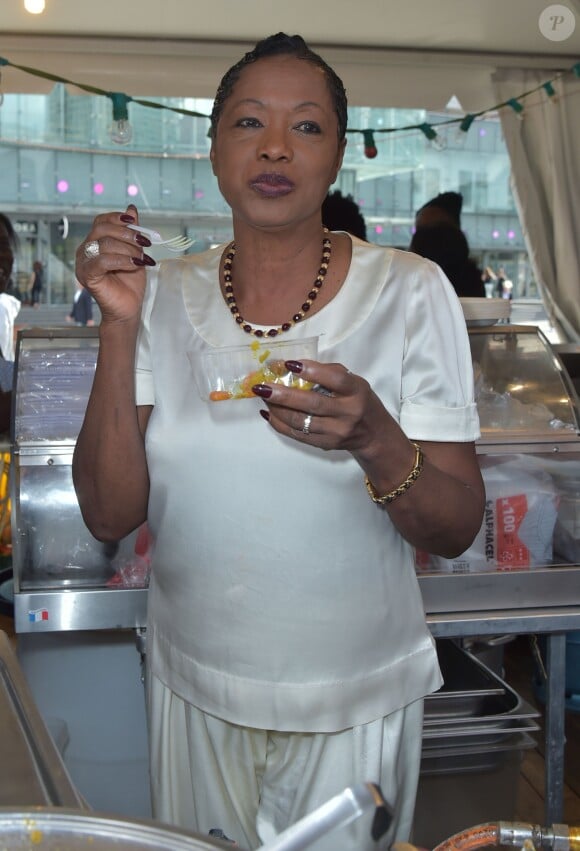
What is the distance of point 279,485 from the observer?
131cm

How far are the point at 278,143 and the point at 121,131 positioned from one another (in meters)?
3.61

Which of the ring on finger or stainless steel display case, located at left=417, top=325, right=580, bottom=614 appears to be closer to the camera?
the ring on finger

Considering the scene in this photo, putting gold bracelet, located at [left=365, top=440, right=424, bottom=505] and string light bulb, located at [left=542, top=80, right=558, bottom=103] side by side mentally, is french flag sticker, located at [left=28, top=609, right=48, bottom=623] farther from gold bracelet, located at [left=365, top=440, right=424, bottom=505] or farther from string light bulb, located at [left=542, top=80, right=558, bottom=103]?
string light bulb, located at [left=542, top=80, right=558, bottom=103]

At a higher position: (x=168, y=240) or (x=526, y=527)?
(x=168, y=240)

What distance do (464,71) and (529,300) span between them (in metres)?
1.87

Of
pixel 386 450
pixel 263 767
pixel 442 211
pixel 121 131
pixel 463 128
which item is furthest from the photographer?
pixel 463 128

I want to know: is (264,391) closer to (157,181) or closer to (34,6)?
(34,6)

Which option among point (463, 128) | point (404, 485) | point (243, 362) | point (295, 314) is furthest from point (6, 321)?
point (404, 485)

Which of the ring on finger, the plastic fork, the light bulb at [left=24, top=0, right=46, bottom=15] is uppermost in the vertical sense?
the light bulb at [left=24, top=0, right=46, bottom=15]

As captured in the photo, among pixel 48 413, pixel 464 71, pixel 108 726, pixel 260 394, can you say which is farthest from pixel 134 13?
pixel 260 394

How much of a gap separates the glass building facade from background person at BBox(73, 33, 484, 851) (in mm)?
6063

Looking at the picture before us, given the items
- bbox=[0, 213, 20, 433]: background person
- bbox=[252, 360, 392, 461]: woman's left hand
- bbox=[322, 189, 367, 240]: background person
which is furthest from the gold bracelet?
bbox=[322, 189, 367, 240]: background person

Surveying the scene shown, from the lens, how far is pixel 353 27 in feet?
15.0

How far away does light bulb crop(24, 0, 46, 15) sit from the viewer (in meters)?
4.18
